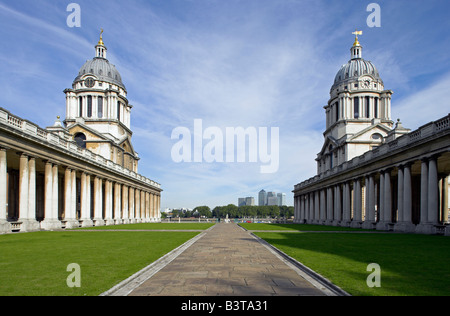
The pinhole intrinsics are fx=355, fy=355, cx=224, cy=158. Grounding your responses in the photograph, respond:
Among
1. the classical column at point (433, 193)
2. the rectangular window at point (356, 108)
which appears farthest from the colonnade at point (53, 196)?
the rectangular window at point (356, 108)

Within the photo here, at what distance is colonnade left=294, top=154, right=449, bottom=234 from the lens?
33.7m

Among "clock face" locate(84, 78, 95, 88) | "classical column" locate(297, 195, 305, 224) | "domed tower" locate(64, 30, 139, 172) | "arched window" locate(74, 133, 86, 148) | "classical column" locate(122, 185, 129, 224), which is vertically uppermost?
"clock face" locate(84, 78, 95, 88)

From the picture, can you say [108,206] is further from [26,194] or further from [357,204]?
[357,204]

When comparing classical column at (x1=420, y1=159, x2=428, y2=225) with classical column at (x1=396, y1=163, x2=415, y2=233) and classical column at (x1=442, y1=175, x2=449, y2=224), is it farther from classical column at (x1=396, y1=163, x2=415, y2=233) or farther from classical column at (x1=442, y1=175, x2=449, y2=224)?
classical column at (x1=442, y1=175, x2=449, y2=224)

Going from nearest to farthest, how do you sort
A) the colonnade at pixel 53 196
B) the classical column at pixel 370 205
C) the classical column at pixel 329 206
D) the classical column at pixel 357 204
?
the colonnade at pixel 53 196
the classical column at pixel 370 205
the classical column at pixel 357 204
the classical column at pixel 329 206

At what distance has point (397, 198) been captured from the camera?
178 feet

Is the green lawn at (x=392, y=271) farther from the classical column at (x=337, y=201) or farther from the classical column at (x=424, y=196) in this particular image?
the classical column at (x=337, y=201)

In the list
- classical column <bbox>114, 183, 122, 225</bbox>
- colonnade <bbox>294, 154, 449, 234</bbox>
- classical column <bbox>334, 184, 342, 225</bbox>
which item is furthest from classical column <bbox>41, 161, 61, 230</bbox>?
classical column <bbox>334, 184, 342, 225</bbox>

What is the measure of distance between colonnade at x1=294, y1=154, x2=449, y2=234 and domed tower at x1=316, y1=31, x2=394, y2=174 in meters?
11.2

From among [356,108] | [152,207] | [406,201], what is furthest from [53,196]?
[356,108]

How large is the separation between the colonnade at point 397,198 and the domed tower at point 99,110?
48.3 meters

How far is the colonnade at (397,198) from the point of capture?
33719 millimetres
